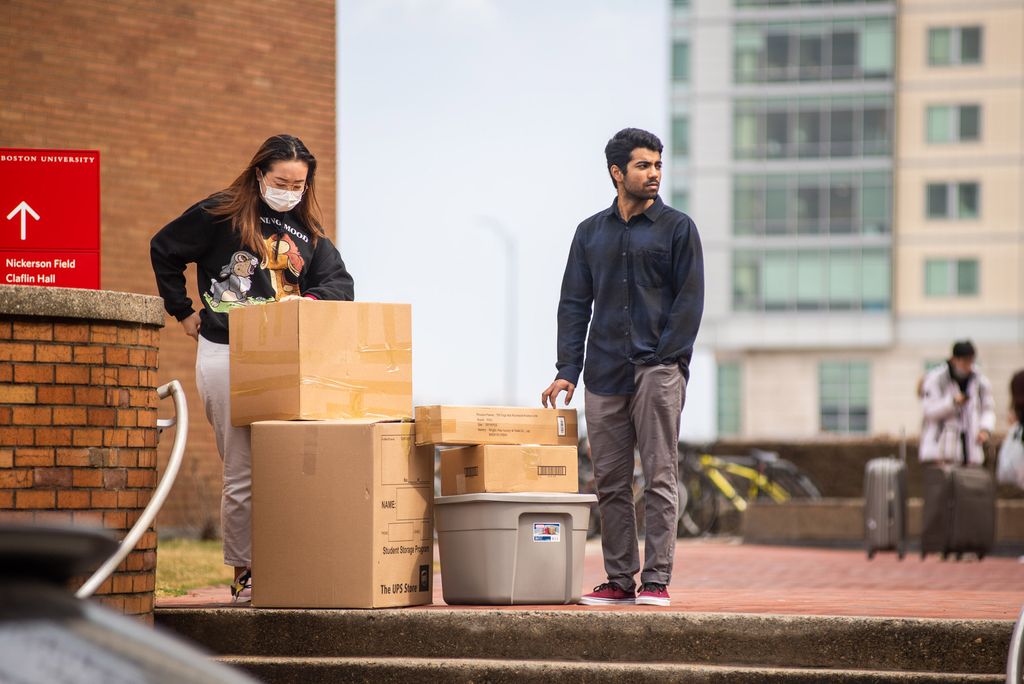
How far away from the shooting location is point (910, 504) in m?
18.0

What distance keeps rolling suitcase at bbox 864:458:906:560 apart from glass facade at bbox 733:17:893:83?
38947mm

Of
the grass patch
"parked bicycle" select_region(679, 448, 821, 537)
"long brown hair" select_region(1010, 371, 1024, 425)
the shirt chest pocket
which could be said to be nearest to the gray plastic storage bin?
the shirt chest pocket

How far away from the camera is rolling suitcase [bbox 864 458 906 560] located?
14.0m

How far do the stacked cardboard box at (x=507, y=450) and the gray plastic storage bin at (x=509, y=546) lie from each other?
0.22ft

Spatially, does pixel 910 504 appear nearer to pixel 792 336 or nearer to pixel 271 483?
pixel 271 483

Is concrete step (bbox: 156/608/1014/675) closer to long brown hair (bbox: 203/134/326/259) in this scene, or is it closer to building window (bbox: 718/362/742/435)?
long brown hair (bbox: 203/134/326/259)

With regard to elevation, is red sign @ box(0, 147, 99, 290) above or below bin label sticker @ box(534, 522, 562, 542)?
above

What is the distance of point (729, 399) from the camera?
5306 cm

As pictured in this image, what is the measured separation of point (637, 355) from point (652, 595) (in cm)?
105

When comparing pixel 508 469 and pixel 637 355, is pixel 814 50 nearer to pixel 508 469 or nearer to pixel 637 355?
pixel 637 355

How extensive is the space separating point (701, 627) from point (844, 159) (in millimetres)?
46650

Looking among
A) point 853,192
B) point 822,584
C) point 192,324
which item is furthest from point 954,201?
point 192,324

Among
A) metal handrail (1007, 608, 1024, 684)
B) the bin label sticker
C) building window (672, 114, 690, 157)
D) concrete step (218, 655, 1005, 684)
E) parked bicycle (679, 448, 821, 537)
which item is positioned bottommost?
parked bicycle (679, 448, 821, 537)

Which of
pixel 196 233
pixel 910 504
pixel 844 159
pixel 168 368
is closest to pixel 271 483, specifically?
pixel 196 233
